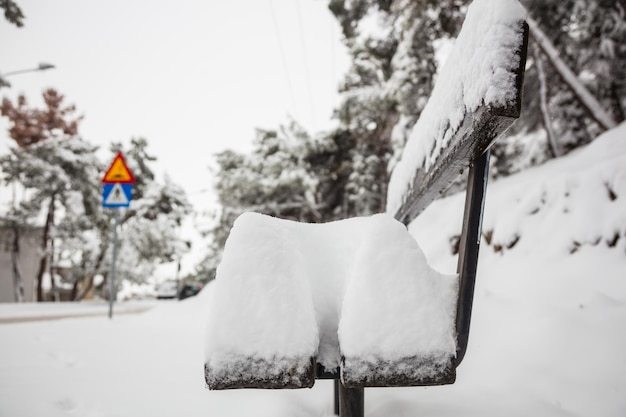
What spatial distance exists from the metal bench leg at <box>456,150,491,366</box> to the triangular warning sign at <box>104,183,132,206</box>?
510cm

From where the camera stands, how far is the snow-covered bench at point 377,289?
782 millimetres

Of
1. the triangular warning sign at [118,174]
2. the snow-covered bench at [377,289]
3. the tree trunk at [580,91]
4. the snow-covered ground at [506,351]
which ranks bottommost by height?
the snow-covered ground at [506,351]

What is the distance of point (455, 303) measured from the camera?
0.96m

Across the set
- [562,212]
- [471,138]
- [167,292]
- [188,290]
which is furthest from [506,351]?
[167,292]

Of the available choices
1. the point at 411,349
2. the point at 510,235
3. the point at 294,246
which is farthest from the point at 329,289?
the point at 510,235

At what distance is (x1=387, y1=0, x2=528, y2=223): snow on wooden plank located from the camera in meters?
0.73

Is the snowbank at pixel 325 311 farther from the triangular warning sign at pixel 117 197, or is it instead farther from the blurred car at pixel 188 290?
the blurred car at pixel 188 290

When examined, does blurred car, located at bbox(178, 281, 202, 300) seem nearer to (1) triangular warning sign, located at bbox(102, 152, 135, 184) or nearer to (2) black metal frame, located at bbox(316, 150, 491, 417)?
(1) triangular warning sign, located at bbox(102, 152, 135, 184)

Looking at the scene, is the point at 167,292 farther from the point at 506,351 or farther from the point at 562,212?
the point at 506,351

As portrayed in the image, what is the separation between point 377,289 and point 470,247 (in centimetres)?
31

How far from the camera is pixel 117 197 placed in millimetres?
5062

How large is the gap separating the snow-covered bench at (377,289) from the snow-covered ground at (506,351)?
0.72 metres

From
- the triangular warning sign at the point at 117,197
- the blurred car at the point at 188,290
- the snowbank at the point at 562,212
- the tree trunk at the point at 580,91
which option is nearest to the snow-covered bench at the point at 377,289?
the snowbank at the point at 562,212

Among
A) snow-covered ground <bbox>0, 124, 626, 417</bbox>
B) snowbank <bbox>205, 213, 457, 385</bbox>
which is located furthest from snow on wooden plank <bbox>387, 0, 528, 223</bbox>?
snow-covered ground <bbox>0, 124, 626, 417</bbox>
